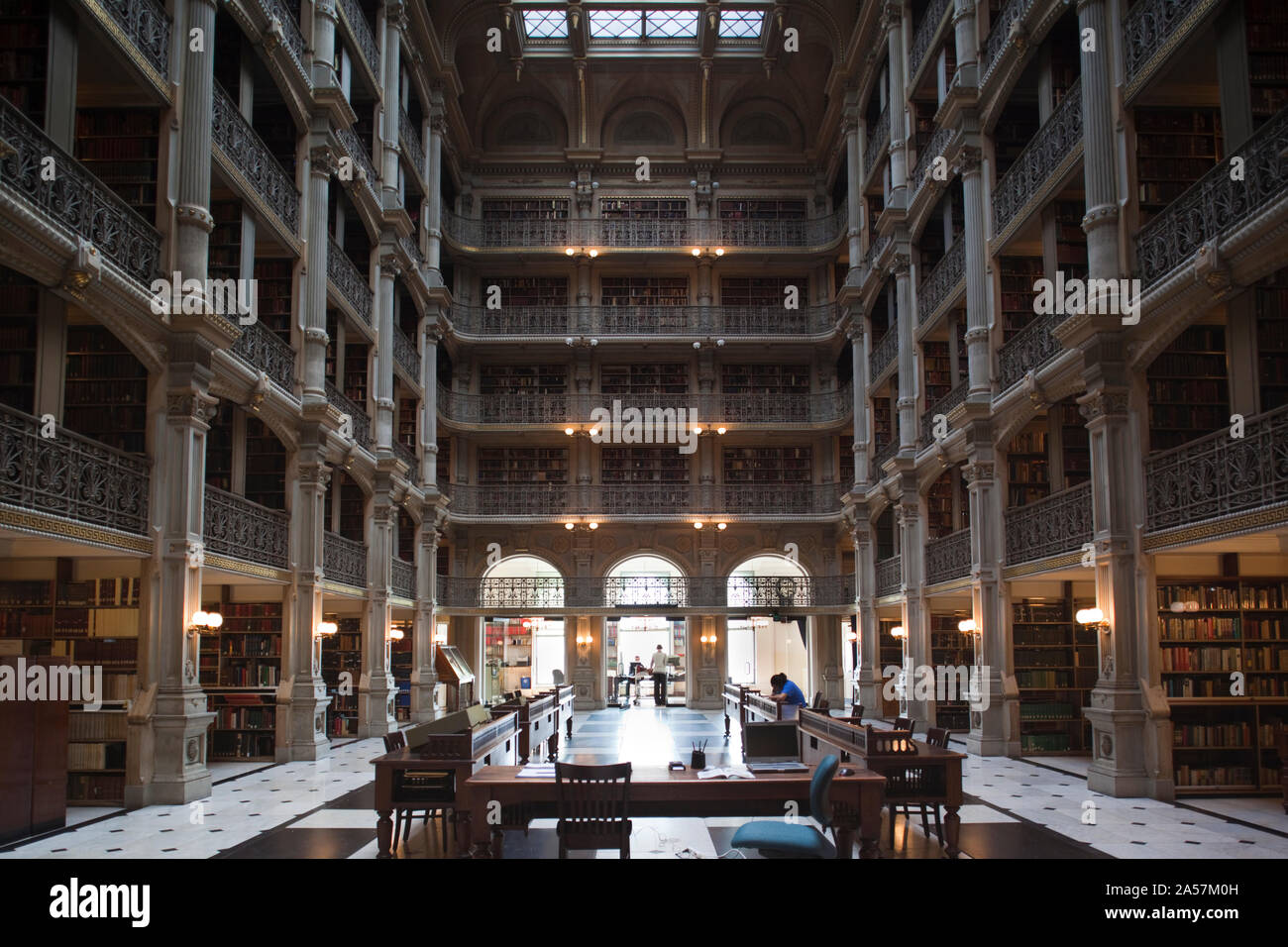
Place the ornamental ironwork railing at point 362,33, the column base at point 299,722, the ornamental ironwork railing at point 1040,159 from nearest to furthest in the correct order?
the ornamental ironwork railing at point 1040,159 → the column base at point 299,722 → the ornamental ironwork railing at point 362,33

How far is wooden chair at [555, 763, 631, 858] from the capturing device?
648 cm

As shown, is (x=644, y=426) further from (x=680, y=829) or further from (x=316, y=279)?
(x=680, y=829)

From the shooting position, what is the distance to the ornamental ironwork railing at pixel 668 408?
25.1 m

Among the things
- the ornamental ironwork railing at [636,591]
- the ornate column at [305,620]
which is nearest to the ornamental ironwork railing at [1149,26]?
the ornate column at [305,620]

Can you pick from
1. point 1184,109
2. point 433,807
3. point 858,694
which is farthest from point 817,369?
point 433,807

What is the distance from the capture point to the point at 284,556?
14148 mm

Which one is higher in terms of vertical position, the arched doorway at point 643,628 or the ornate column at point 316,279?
the ornate column at point 316,279

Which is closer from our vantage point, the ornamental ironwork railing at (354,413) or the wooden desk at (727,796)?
the wooden desk at (727,796)

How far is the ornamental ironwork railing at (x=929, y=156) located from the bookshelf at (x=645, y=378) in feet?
28.5

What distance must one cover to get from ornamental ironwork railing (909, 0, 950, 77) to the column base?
13391 millimetres

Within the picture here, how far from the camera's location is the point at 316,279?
14.9m

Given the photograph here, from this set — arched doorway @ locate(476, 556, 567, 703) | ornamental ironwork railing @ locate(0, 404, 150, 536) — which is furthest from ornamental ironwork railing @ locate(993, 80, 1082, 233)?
arched doorway @ locate(476, 556, 567, 703)

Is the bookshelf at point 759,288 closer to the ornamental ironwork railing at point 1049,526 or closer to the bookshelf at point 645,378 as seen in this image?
the bookshelf at point 645,378
